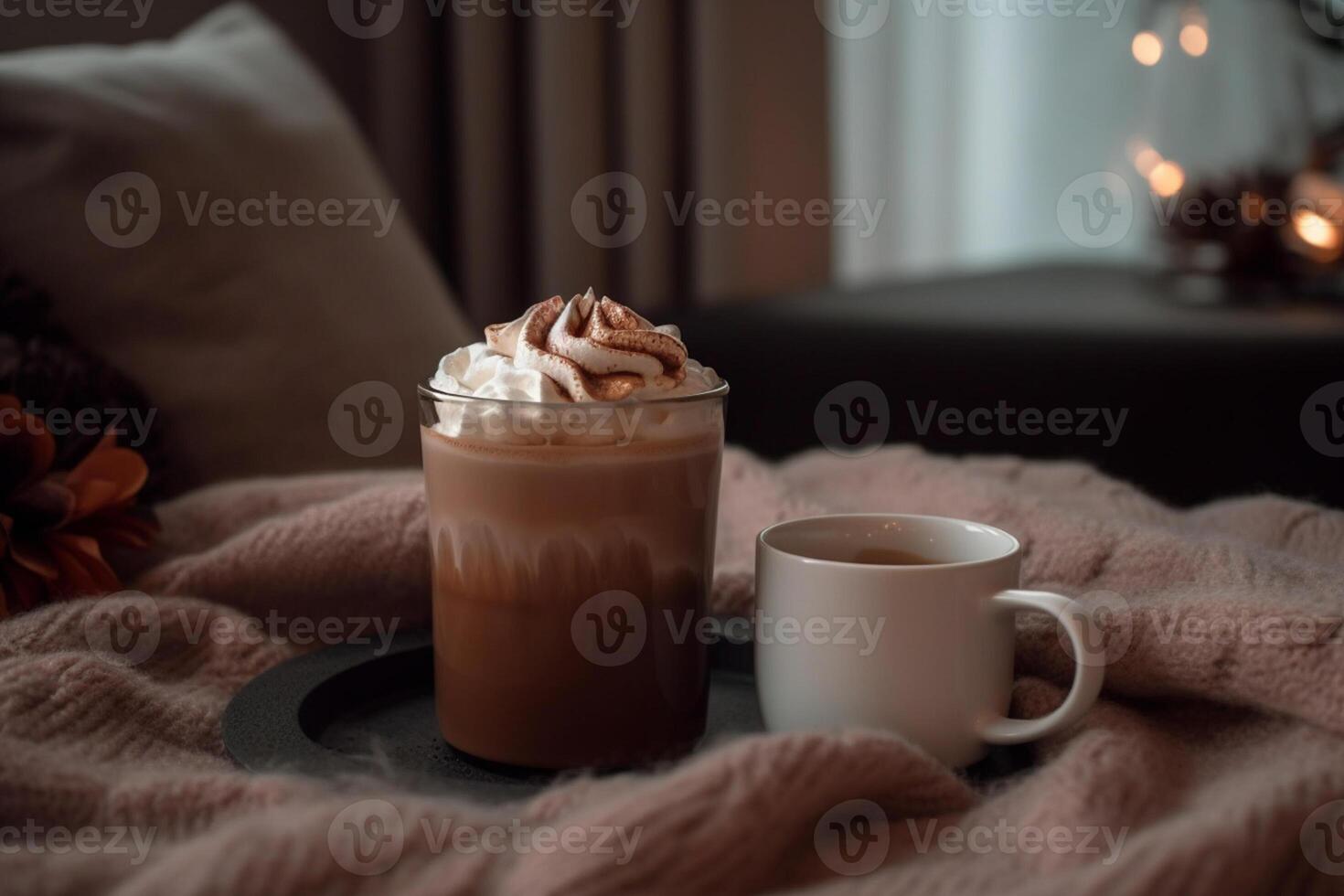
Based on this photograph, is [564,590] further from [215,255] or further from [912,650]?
[215,255]

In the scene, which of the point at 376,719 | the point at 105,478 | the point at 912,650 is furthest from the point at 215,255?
the point at 912,650

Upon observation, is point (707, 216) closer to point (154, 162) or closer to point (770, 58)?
point (770, 58)

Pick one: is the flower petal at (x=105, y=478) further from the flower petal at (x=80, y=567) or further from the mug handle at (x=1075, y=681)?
the mug handle at (x=1075, y=681)

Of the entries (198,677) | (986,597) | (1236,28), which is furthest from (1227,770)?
(1236,28)

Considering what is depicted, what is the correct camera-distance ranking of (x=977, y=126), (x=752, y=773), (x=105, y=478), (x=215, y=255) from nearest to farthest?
1. (x=752, y=773)
2. (x=105, y=478)
3. (x=215, y=255)
4. (x=977, y=126)

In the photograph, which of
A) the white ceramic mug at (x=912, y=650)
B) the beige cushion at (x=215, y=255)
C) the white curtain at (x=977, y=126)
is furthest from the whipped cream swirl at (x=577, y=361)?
the white curtain at (x=977, y=126)

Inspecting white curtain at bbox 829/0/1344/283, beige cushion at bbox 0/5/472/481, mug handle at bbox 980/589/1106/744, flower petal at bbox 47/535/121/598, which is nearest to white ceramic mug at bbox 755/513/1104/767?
mug handle at bbox 980/589/1106/744
